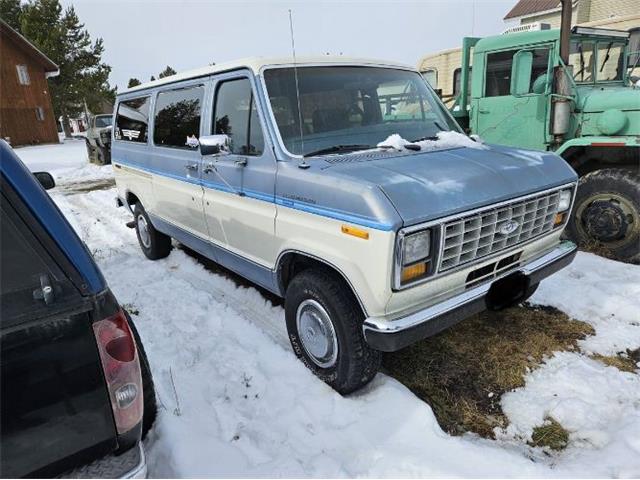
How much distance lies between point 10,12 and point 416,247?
143ft

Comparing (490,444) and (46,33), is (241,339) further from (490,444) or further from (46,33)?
(46,33)

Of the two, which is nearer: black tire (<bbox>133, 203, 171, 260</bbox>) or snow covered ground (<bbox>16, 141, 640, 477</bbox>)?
snow covered ground (<bbox>16, 141, 640, 477</bbox>)

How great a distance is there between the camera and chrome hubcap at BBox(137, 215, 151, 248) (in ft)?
18.6

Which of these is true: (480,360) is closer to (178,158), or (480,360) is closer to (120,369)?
(120,369)

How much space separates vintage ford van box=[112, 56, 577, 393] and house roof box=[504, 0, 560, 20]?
22.3 metres

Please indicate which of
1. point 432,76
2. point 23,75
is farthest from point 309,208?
point 23,75

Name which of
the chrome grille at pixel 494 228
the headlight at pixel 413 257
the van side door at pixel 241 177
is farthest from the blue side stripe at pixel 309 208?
the chrome grille at pixel 494 228

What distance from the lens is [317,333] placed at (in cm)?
298

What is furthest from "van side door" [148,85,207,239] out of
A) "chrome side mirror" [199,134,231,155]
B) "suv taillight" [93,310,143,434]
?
"suv taillight" [93,310,143,434]

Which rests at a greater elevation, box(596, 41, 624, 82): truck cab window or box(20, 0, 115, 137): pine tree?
box(20, 0, 115, 137): pine tree

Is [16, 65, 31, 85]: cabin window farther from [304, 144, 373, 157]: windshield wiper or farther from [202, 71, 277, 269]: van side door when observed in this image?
[304, 144, 373, 157]: windshield wiper

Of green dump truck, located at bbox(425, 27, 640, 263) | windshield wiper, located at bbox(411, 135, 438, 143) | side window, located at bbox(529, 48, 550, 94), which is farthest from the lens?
side window, located at bbox(529, 48, 550, 94)

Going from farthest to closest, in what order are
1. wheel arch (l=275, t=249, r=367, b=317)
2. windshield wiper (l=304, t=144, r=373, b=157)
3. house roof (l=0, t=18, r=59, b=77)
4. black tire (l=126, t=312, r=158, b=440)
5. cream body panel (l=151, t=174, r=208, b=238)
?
house roof (l=0, t=18, r=59, b=77) < cream body panel (l=151, t=174, r=208, b=238) < windshield wiper (l=304, t=144, r=373, b=157) < wheel arch (l=275, t=249, r=367, b=317) < black tire (l=126, t=312, r=158, b=440)

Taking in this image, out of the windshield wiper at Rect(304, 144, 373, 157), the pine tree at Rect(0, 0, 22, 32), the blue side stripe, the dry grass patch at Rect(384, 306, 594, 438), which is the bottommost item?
the dry grass patch at Rect(384, 306, 594, 438)
